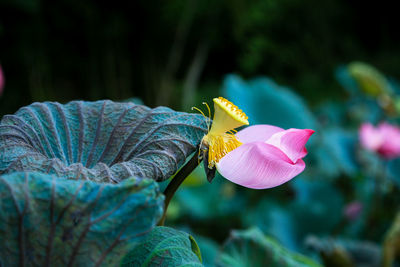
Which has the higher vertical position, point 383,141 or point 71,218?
point 71,218

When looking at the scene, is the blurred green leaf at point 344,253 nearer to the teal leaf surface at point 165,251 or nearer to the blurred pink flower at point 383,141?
the blurred pink flower at point 383,141

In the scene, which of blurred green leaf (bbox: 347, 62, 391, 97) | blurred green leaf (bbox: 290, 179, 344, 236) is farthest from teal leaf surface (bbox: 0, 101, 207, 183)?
blurred green leaf (bbox: 347, 62, 391, 97)

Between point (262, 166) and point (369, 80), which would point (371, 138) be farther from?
point (262, 166)

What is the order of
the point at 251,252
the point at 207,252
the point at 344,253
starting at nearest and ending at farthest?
1. the point at 251,252
2. the point at 344,253
3. the point at 207,252

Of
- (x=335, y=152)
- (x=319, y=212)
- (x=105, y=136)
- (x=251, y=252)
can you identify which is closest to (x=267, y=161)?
(x=105, y=136)

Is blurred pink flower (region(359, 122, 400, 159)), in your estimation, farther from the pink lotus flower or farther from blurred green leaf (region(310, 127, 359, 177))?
the pink lotus flower

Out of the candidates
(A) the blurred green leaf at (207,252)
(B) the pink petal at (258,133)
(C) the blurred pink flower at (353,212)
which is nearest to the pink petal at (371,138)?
(C) the blurred pink flower at (353,212)

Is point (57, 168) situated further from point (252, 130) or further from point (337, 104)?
point (337, 104)
